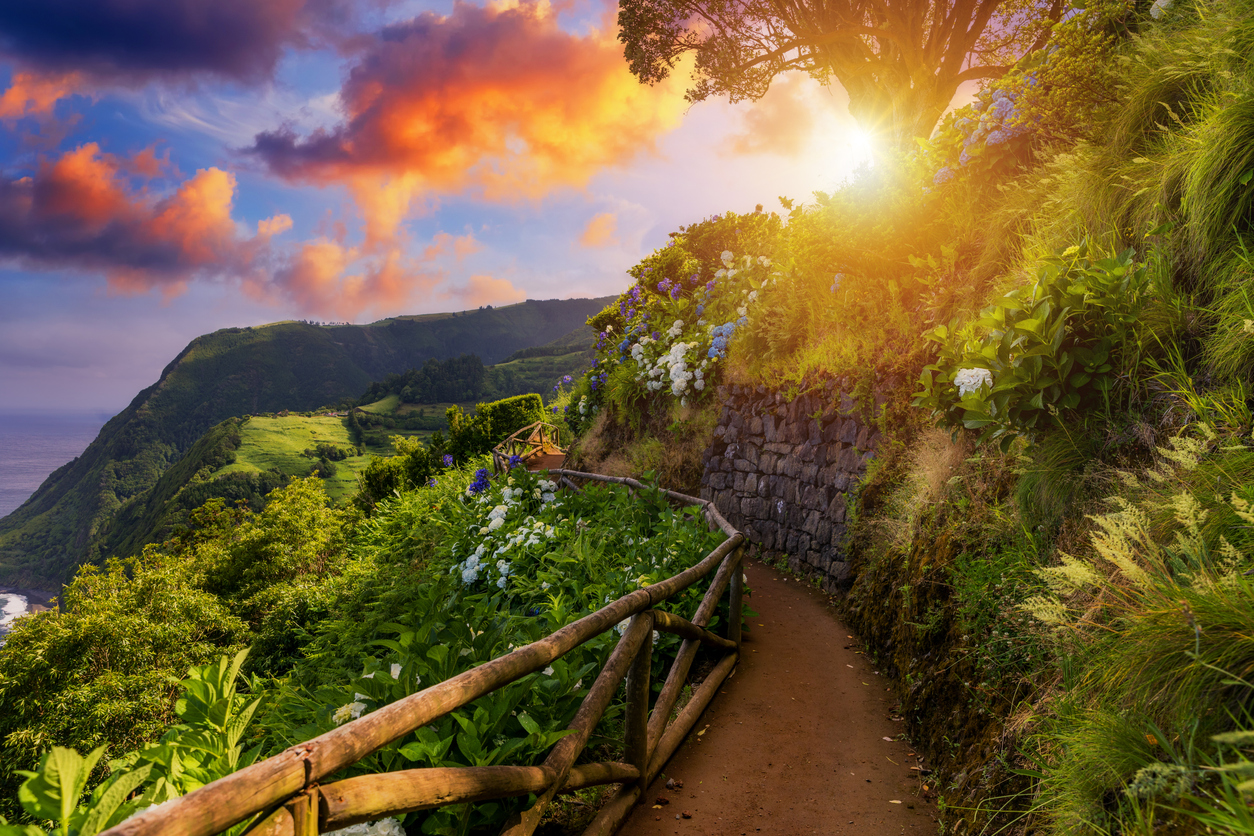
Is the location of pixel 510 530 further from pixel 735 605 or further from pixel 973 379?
pixel 973 379

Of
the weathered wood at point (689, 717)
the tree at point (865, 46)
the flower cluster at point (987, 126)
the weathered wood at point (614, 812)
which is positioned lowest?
the weathered wood at point (689, 717)

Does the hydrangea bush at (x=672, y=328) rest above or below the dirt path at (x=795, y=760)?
above

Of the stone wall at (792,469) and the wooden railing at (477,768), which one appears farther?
the stone wall at (792,469)

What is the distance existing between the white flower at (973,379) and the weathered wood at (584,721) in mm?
2448

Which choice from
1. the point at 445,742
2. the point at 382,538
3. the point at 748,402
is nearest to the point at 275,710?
the point at 445,742

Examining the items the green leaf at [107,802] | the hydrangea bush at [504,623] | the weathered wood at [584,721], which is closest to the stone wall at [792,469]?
the hydrangea bush at [504,623]

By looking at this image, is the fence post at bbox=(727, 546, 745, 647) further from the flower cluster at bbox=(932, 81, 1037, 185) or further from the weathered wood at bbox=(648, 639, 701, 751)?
the flower cluster at bbox=(932, 81, 1037, 185)

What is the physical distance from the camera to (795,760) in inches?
150

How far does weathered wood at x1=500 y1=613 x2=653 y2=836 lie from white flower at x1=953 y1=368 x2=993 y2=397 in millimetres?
2448

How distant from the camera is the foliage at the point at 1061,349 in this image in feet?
11.2

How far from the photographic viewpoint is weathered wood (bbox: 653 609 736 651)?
3.61 metres

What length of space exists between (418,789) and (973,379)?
370 cm

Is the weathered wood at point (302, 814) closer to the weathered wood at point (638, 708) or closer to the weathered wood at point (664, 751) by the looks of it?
the weathered wood at point (664, 751)

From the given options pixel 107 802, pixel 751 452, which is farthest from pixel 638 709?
pixel 751 452
